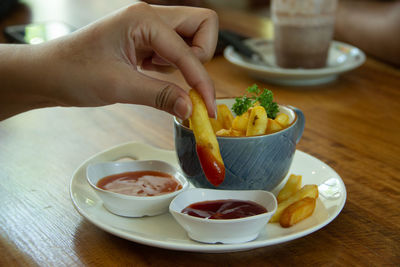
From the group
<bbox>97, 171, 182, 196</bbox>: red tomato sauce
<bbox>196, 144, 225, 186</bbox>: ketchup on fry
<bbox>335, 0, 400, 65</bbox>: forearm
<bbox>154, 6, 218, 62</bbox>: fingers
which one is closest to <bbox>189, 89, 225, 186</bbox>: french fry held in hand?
<bbox>196, 144, 225, 186</bbox>: ketchup on fry

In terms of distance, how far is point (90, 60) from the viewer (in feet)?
3.08

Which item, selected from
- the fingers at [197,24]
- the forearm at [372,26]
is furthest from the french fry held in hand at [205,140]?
the forearm at [372,26]

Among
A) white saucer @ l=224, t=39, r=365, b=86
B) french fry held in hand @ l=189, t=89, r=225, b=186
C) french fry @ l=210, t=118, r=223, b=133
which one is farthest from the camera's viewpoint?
white saucer @ l=224, t=39, r=365, b=86

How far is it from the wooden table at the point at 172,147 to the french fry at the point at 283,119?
0.21 m

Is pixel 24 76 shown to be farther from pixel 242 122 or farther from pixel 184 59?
pixel 242 122

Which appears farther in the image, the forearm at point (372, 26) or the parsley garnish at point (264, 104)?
the forearm at point (372, 26)

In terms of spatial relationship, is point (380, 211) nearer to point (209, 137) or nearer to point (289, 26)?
point (209, 137)

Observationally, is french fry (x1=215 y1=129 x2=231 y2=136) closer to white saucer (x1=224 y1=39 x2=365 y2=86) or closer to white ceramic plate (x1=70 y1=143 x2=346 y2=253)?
white ceramic plate (x1=70 y1=143 x2=346 y2=253)

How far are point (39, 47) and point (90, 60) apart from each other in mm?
150

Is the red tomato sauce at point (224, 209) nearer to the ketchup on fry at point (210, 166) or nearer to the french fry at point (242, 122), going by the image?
the ketchup on fry at point (210, 166)

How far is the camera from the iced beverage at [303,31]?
181cm

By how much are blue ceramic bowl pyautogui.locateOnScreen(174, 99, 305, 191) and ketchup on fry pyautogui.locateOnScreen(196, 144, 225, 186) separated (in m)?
0.03

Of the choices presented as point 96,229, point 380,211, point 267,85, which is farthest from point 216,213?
point 267,85

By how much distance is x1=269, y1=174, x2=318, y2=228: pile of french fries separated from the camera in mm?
894
